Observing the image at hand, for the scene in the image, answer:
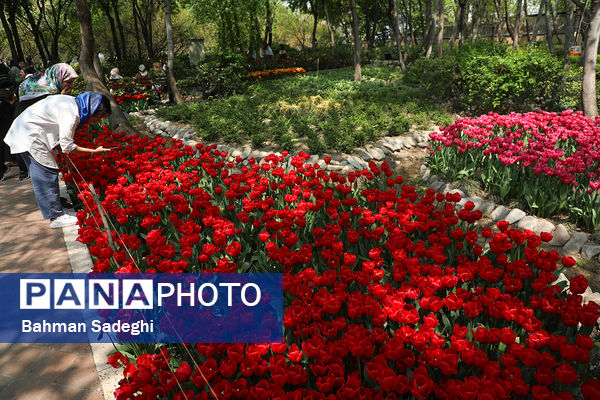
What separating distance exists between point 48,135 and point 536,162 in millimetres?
6288

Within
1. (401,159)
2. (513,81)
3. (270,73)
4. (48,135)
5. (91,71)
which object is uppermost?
(270,73)

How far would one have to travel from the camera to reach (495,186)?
549cm

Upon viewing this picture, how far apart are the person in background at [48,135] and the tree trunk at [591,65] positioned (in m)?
8.69

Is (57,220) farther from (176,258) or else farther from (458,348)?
(458,348)

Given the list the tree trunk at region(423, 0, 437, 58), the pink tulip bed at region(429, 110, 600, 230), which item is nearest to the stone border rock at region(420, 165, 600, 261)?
the pink tulip bed at region(429, 110, 600, 230)

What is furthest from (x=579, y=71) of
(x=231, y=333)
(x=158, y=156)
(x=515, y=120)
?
(x=231, y=333)

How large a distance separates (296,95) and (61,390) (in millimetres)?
11100

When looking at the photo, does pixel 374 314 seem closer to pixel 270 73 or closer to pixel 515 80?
pixel 515 80

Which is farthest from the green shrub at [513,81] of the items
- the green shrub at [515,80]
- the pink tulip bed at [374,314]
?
the pink tulip bed at [374,314]

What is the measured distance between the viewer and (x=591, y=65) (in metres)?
7.61

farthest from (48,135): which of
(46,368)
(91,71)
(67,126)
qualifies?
(91,71)

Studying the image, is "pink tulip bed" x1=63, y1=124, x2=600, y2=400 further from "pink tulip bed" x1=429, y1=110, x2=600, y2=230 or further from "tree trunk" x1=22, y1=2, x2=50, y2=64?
"tree trunk" x1=22, y1=2, x2=50, y2=64

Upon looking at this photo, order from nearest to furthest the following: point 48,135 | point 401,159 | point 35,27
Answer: point 48,135, point 401,159, point 35,27

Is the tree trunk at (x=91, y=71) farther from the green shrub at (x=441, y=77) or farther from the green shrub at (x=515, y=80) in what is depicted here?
the green shrub at (x=515, y=80)
